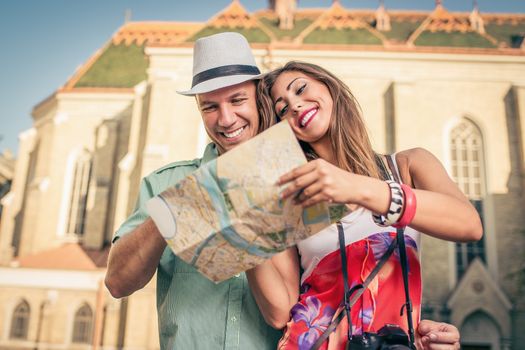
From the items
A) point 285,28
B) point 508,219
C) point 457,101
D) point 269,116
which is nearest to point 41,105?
point 285,28

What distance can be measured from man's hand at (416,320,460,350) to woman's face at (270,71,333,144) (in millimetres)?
886

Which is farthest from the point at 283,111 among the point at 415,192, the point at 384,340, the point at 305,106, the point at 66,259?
the point at 66,259

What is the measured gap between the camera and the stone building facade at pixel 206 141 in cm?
1612

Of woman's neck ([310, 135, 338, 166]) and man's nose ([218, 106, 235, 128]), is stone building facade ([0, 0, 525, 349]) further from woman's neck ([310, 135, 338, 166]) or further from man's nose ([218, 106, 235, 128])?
woman's neck ([310, 135, 338, 166])

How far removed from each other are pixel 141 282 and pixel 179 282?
232 millimetres

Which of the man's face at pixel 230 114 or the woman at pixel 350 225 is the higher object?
the man's face at pixel 230 114

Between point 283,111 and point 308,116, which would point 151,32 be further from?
point 308,116

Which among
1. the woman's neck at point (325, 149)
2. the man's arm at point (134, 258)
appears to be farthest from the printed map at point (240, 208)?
the woman's neck at point (325, 149)

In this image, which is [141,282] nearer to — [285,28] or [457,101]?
[457,101]

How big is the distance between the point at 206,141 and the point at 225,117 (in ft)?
53.7

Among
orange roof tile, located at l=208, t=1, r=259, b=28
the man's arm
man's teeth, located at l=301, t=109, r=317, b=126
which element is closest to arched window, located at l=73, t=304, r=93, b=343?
orange roof tile, located at l=208, t=1, r=259, b=28

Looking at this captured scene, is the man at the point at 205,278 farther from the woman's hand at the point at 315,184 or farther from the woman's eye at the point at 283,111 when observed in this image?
the woman's hand at the point at 315,184

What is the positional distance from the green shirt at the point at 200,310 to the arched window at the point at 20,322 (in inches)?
711

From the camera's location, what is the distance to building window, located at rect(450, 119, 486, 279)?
1691cm
